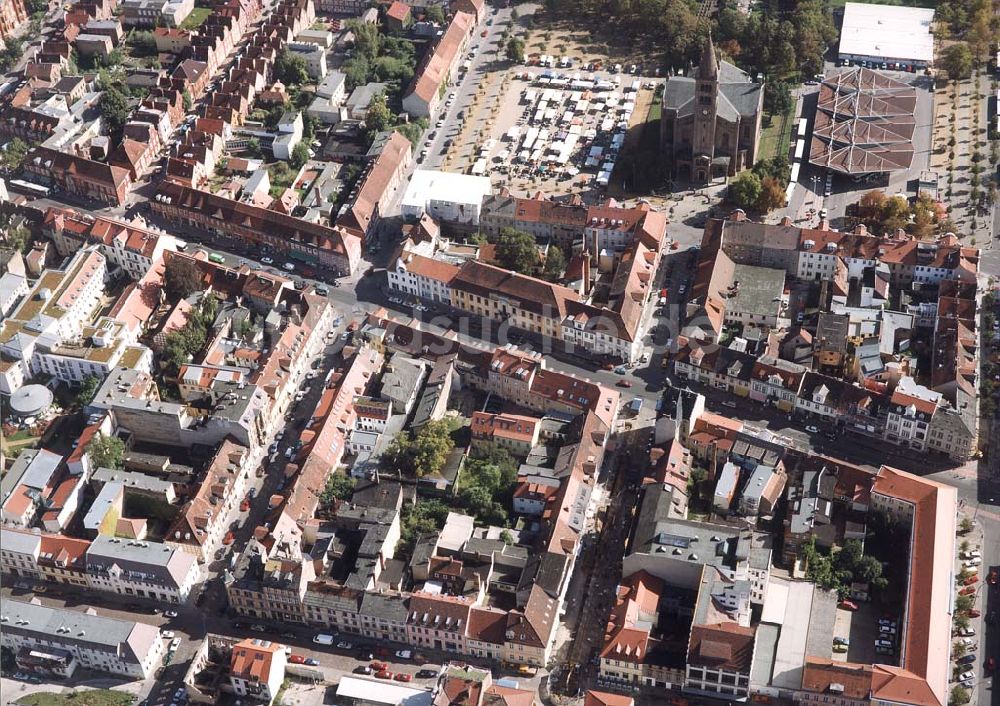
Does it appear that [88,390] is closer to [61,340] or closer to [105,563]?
[61,340]

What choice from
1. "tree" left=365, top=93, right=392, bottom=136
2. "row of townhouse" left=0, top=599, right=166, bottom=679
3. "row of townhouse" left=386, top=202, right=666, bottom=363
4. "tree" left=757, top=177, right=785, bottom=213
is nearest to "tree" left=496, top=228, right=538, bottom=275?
"row of townhouse" left=386, top=202, right=666, bottom=363

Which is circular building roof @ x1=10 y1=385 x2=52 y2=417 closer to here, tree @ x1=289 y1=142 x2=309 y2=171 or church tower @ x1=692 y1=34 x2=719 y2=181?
tree @ x1=289 y1=142 x2=309 y2=171

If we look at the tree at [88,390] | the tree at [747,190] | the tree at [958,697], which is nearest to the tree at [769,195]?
the tree at [747,190]

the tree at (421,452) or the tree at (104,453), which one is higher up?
the tree at (104,453)

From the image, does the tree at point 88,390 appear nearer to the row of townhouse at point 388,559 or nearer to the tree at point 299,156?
the row of townhouse at point 388,559

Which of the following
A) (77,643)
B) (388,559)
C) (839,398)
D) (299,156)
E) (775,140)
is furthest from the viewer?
(775,140)


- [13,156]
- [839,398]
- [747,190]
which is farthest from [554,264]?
[13,156]

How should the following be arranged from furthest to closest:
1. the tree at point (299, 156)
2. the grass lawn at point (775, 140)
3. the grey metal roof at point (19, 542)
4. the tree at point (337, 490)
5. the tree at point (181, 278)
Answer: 1. the tree at point (299, 156)
2. the grass lawn at point (775, 140)
3. the tree at point (181, 278)
4. the tree at point (337, 490)
5. the grey metal roof at point (19, 542)
